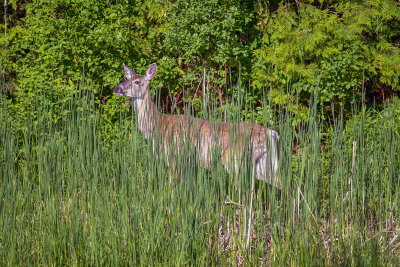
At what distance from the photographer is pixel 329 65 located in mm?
6004

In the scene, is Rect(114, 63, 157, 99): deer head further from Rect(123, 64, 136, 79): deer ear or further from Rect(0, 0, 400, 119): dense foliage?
Rect(0, 0, 400, 119): dense foliage

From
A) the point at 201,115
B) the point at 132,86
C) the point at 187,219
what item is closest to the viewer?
the point at 187,219

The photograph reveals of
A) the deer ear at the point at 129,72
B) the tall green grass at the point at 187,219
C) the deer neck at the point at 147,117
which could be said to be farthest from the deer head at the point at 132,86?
the tall green grass at the point at 187,219

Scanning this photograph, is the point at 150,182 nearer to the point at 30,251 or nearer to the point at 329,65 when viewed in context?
the point at 30,251

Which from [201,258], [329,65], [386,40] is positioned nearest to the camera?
[201,258]

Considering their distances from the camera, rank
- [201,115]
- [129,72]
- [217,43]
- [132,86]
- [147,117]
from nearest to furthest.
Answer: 1. [147,117]
2. [201,115]
3. [132,86]
4. [129,72]
5. [217,43]

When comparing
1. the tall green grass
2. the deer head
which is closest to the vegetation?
the tall green grass

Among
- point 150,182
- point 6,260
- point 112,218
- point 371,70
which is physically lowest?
point 6,260

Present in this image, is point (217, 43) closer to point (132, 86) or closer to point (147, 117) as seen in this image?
point (132, 86)

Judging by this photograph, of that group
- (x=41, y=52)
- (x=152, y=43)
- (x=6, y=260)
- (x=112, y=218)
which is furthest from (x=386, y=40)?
(x=6, y=260)

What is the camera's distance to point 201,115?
4.89m

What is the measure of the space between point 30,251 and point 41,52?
12.3 ft

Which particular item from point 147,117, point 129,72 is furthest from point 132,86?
point 147,117

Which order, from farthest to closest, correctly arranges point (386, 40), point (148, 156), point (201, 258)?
point (386, 40), point (148, 156), point (201, 258)
